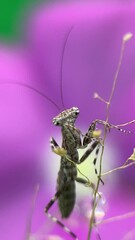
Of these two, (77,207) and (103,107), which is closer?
(77,207)

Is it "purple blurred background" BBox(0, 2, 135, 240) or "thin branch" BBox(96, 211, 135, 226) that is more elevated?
"purple blurred background" BBox(0, 2, 135, 240)

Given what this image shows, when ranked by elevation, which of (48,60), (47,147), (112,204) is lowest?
(112,204)

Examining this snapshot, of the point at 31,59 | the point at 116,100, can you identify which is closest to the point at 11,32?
the point at 31,59

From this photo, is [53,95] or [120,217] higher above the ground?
[53,95]

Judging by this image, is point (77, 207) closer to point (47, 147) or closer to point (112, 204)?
point (112, 204)

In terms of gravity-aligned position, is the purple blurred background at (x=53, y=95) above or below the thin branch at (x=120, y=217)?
above

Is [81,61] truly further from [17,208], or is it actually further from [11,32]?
[17,208]

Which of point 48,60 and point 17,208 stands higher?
point 48,60
